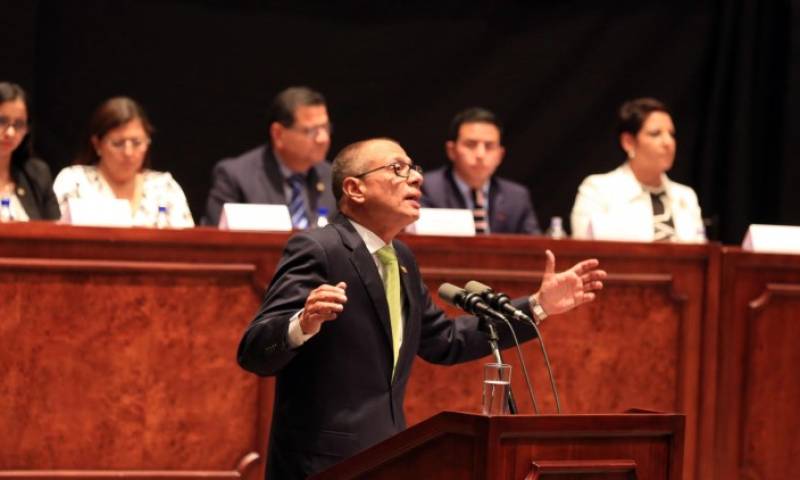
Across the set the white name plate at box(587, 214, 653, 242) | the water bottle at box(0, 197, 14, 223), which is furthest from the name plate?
the white name plate at box(587, 214, 653, 242)

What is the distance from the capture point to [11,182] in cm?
522

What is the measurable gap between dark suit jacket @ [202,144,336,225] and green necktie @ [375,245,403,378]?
2314 millimetres

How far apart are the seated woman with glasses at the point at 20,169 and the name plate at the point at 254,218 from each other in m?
0.98

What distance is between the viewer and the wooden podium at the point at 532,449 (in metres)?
2.43

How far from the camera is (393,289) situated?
3.27 meters

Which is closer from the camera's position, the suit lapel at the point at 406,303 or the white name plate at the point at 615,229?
the suit lapel at the point at 406,303

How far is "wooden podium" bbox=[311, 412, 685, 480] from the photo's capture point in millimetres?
2430

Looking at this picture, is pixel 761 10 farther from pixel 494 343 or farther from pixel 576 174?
pixel 494 343

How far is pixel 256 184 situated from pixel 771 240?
6.72ft

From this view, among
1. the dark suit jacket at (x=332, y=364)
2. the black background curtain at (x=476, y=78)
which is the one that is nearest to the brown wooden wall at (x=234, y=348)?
the dark suit jacket at (x=332, y=364)

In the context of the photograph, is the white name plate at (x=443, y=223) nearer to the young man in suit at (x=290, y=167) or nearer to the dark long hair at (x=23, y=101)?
the young man in suit at (x=290, y=167)

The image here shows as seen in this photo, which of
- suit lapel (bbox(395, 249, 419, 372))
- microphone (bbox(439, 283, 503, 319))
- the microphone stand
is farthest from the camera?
suit lapel (bbox(395, 249, 419, 372))

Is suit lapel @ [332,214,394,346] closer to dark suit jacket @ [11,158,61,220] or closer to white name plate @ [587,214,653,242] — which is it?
white name plate @ [587,214,653,242]

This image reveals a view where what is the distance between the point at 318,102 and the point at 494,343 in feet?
10.0
